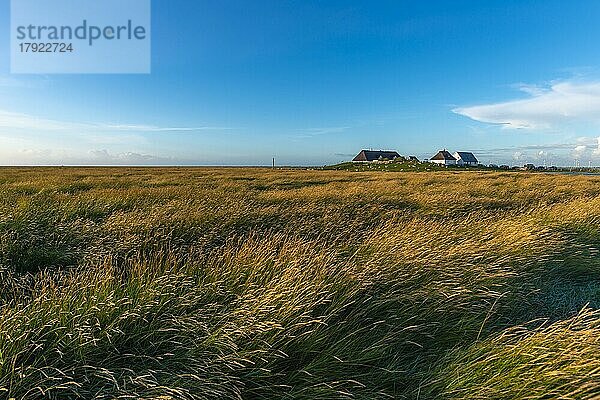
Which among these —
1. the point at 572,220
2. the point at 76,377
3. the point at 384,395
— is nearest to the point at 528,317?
the point at 384,395

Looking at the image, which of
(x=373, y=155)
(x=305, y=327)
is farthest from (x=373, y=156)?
(x=305, y=327)

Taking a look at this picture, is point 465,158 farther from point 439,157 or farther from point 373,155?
point 373,155

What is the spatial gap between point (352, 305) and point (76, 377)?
2583 mm

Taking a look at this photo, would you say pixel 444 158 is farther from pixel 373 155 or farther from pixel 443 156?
pixel 373 155

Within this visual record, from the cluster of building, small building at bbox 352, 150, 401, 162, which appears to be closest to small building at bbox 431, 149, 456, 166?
the cluster of building

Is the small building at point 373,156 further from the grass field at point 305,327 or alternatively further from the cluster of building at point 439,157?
the grass field at point 305,327

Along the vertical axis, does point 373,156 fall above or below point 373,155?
below

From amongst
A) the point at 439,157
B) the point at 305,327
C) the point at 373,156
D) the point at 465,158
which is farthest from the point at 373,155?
the point at 305,327

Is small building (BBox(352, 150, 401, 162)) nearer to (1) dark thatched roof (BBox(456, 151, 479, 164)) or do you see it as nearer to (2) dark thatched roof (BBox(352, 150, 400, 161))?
(2) dark thatched roof (BBox(352, 150, 400, 161))

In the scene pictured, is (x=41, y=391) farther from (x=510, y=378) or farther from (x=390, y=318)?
(x=510, y=378)

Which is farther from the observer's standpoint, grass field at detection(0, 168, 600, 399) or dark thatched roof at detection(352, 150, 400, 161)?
dark thatched roof at detection(352, 150, 400, 161)

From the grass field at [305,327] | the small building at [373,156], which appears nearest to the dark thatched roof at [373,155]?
the small building at [373,156]

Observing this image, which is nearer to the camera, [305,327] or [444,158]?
[305,327]

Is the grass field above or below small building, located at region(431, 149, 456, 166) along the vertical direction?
below
